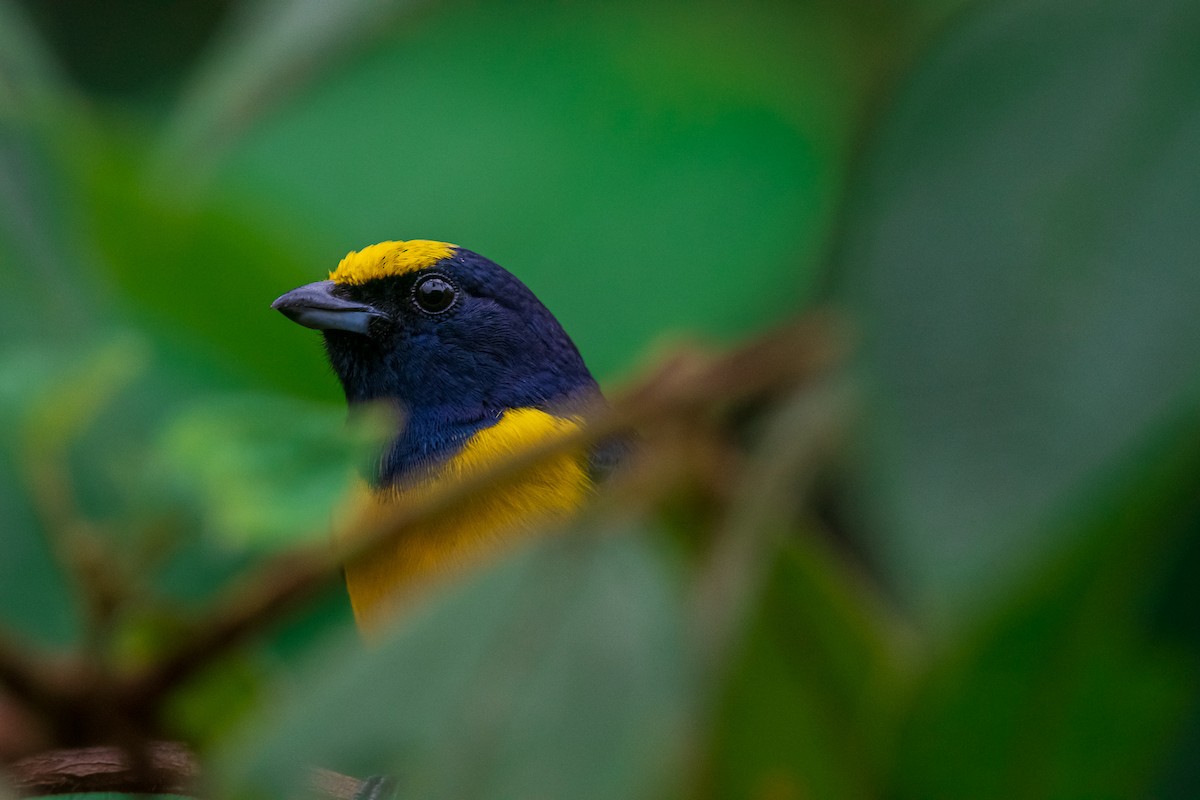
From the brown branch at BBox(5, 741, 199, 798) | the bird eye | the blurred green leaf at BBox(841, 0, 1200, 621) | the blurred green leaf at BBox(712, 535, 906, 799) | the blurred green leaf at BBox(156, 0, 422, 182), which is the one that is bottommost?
the brown branch at BBox(5, 741, 199, 798)

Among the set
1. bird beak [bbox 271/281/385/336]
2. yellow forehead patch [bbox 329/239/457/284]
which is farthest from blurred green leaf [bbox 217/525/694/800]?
yellow forehead patch [bbox 329/239/457/284]

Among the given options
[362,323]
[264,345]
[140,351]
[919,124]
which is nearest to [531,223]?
[362,323]

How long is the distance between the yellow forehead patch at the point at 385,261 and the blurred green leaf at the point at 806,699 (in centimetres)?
72

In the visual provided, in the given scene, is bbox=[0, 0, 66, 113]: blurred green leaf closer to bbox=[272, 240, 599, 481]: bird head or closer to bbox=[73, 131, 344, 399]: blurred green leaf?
bbox=[73, 131, 344, 399]: blurred green leaf

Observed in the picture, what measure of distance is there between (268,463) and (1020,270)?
0.78 metres

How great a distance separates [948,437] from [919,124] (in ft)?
0.39

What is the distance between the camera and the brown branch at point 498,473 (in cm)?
65

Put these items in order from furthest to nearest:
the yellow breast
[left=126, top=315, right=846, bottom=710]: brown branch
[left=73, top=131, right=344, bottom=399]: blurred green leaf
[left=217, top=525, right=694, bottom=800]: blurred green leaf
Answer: [left=73, top=131, right=344, bottom=399]: blurred green leaf
the yellow breast
[left=126, top=315, right=846, bottom=710]: brown branch
[left=217, top=525, right=694, bottom=800]: blurred green leaf

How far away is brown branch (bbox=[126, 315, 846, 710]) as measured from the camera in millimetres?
646

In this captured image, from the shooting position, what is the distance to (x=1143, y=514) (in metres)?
0.53

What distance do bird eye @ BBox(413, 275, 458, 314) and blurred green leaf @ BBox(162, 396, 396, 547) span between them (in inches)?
16.6

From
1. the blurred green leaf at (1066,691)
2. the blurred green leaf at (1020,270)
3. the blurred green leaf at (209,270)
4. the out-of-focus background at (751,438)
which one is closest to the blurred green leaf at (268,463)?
the out-of-focus background at (751,438)

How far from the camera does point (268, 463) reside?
103 cm

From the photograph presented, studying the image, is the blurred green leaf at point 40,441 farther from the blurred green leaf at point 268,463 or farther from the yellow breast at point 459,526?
the yellow breast at point 459,526
